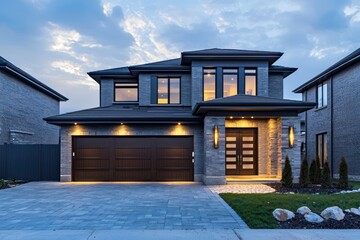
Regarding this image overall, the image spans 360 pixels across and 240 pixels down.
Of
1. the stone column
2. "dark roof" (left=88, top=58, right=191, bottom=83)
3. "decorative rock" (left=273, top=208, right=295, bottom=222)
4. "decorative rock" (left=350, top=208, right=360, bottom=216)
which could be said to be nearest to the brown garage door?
the stone column

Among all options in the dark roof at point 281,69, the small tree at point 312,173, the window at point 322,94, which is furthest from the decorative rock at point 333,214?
the window at point 322,94

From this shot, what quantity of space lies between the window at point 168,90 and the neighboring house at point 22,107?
26.1 feet

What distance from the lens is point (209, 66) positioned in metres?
17.3

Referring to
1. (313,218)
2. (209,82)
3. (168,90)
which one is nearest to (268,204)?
(313,218)

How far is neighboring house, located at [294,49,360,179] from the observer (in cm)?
1590

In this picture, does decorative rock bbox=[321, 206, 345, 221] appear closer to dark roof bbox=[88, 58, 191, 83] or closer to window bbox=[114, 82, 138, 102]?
dark roof bbox=[88, 58, 191, 83]

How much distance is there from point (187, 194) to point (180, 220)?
12.6 ft

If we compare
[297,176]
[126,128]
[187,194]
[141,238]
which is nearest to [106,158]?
[126,128]

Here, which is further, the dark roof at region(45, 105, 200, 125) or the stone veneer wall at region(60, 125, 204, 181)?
the stone veneer wall at region(60, 125, 204, 181)

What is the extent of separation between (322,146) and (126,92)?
41.8ft

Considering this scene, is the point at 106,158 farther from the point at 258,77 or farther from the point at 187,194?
the point at 258,77

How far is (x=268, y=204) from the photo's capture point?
824 centimetres

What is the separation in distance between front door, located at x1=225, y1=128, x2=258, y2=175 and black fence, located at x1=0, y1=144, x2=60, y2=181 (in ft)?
28.2

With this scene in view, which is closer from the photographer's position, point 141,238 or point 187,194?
point 141,238
